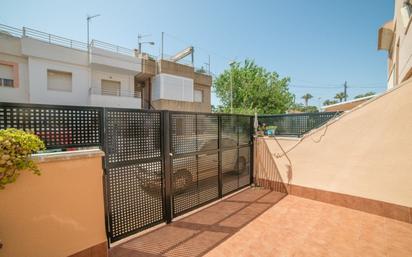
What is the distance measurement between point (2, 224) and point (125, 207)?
1299 millimetres

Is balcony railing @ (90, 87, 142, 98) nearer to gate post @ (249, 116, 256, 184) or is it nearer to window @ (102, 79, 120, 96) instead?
window @ (102, 79, 120, 96)

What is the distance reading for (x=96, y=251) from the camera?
7.77ft

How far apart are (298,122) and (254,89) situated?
1815 cm

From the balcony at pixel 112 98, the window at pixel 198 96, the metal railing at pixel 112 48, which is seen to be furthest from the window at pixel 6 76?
the window at pixel 198 96

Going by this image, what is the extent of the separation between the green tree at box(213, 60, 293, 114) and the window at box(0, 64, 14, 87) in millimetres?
17439

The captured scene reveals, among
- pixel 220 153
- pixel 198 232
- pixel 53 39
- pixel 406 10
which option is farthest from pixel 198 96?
pixel 198 232

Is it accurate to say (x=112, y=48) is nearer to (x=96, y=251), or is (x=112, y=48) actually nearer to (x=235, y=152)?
(x=235, y=152)

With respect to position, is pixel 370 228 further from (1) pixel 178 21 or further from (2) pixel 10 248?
(1) pixel 178 21

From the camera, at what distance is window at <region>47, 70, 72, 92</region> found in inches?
391

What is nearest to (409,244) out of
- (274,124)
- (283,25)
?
(274,124)

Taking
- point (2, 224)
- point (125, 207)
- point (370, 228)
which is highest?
point (2, 224)

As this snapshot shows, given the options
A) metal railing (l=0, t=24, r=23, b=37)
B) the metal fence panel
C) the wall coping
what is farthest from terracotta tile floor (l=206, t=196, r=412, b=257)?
metal railing (l=0, t=24, r=23, b=37)

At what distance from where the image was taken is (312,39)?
10680 mm

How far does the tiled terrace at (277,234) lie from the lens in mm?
2605
